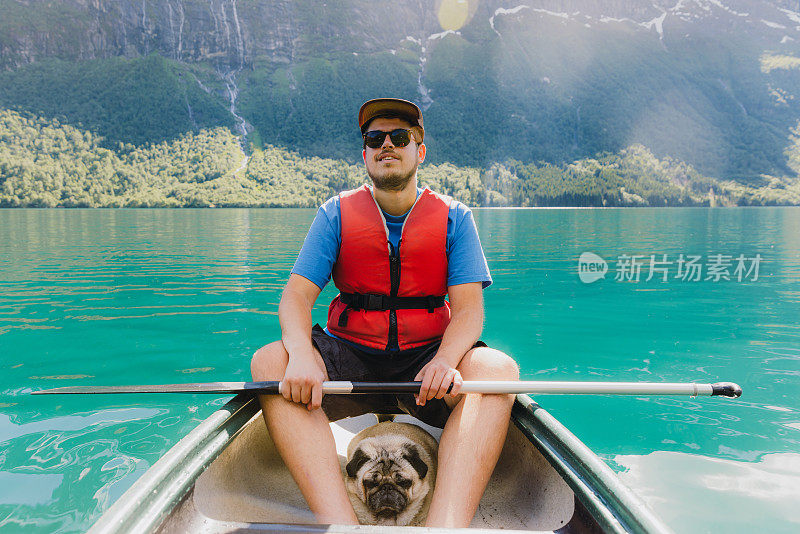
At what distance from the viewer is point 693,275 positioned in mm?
15758

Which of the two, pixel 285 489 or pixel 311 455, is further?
pixel 285 489

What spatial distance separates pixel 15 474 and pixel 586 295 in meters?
11.8

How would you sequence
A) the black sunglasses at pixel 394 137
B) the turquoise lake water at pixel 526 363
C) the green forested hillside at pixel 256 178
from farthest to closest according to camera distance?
the green forested hillside at pixel 256 178 → the turquoise lake water at pixel 526 363 → the black sunglasses at pixel 394 137

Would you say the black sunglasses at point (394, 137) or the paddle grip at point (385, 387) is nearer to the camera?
the paddle grip at point (385, 387)

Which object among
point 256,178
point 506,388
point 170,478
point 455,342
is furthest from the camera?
point 256,178

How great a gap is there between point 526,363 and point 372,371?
5.12 meters

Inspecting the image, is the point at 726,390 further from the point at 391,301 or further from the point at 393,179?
the point at 393,179

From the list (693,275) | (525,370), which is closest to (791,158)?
(693,275)

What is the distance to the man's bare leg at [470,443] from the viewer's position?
2.31m

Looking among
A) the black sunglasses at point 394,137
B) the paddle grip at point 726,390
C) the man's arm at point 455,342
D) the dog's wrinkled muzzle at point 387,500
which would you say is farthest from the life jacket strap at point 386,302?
the paddle grip at point 726,390

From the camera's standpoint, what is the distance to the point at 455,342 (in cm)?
283

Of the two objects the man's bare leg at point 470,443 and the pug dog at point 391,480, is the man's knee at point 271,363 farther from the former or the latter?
the man's bare leg at point 470,443

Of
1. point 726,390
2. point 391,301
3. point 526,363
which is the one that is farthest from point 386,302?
point 526,363

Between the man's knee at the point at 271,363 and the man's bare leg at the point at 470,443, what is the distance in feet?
3.20
